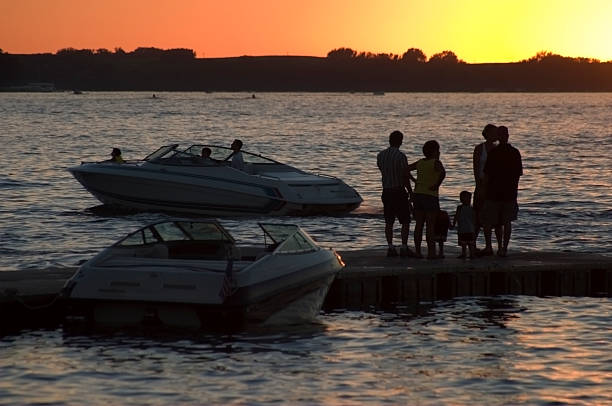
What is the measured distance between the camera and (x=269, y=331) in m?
15.9

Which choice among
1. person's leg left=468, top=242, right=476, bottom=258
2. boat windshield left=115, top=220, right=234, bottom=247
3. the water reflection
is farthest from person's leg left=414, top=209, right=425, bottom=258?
boat windshield left=115, top=220, right=234, bottom=247

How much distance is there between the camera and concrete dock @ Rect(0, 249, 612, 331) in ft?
60.2

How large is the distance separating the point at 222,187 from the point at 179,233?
43.2 ft

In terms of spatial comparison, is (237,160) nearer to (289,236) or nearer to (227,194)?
(227,194)

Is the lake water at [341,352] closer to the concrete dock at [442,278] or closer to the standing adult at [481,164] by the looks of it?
the concrete dock at [442,278]

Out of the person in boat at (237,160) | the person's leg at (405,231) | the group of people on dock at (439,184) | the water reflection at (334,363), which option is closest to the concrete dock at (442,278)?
the person's leg at (405,231)

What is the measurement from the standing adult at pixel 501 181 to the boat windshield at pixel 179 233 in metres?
4.08

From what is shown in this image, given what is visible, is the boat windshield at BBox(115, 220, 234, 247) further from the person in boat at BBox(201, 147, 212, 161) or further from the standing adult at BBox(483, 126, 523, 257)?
the person in boat at BBox(201, 147, 212, 161)

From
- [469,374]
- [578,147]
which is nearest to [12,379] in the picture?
[469,374]

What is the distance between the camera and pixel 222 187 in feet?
97.2

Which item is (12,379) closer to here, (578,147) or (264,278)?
(264,278)

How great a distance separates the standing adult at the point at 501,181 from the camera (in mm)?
18344

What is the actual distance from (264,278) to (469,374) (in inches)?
107

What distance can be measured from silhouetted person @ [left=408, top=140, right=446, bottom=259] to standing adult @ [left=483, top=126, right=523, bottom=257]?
0.80 m
